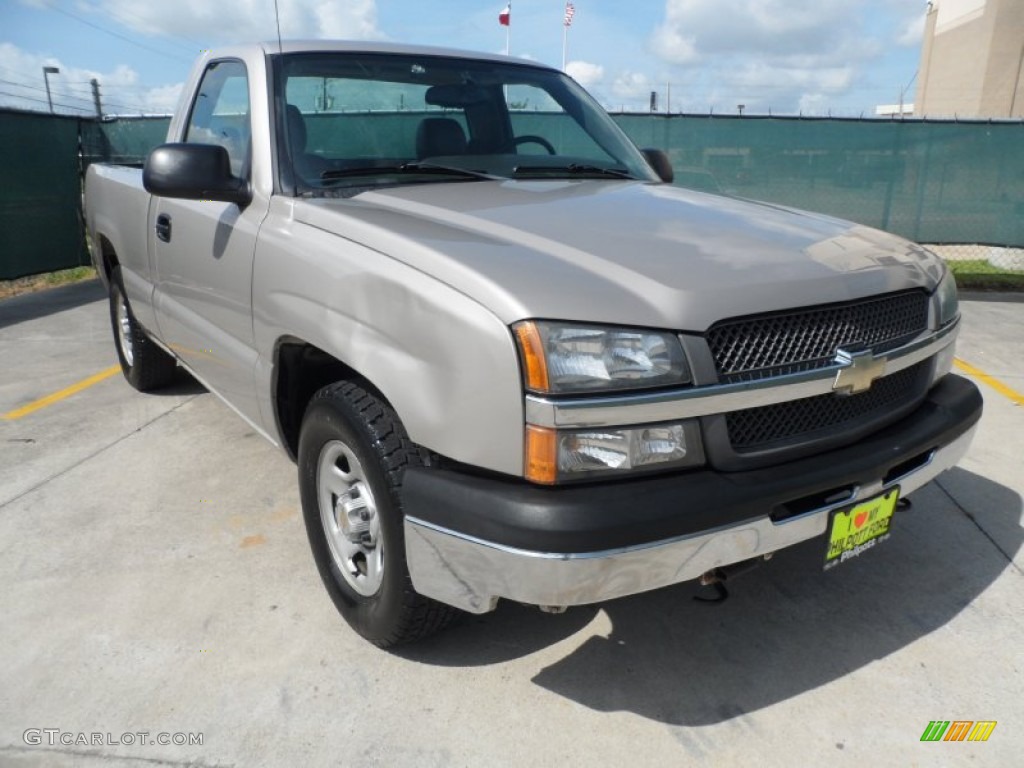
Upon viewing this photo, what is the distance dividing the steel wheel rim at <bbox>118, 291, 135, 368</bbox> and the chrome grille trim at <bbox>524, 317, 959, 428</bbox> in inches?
155

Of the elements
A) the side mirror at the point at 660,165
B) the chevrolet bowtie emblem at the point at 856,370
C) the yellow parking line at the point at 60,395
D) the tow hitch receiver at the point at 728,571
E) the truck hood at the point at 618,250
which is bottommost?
the yellow parking line at the point at 60,395

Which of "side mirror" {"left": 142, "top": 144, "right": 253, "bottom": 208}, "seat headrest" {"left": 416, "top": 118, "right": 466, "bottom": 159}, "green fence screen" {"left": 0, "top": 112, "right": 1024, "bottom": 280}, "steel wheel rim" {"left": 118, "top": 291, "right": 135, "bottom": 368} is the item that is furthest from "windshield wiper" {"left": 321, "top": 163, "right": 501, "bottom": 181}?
"green fence screen" {"left": 0, "top": 112, "right": 1024, "bottom": 280}

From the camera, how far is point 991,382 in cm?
549

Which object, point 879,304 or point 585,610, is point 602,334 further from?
point 585,610

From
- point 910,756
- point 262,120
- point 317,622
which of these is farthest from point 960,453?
point 262,120

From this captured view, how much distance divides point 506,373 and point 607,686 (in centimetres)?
113

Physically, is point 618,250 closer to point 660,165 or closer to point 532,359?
point 532,359

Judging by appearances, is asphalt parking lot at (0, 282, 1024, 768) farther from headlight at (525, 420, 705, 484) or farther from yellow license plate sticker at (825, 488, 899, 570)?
headlight at (525, 420, 705, 484)

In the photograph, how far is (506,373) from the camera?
6.04 ft

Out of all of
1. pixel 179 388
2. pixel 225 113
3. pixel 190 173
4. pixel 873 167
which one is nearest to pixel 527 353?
pixel 190 173

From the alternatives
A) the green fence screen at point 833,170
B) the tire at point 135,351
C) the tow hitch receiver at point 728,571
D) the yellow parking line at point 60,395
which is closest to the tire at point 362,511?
the tow hitch receiver at point 728,571

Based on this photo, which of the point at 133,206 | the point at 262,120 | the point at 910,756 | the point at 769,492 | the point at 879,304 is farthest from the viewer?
the point at 133,206

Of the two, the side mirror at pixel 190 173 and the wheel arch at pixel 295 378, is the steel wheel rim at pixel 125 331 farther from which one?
the wheel arch at pixel 295 378

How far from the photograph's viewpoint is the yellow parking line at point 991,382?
5.16m
